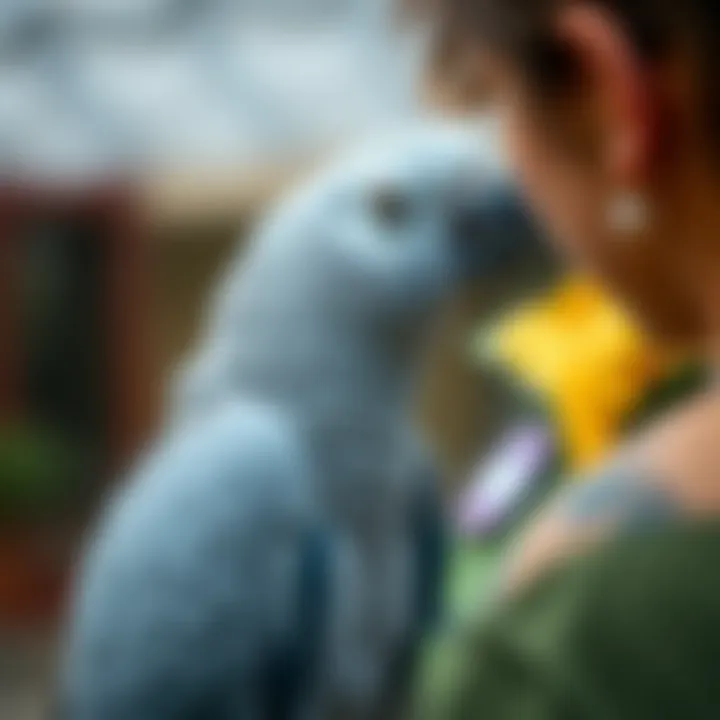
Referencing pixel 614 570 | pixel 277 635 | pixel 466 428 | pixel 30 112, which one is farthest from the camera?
pixel 30 112

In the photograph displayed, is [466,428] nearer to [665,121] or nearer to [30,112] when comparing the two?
[665,121]

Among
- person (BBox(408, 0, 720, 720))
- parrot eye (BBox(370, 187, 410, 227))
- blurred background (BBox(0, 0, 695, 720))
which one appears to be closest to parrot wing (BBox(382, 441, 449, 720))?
parrot eye (BBox(370, 187, 410, 227))

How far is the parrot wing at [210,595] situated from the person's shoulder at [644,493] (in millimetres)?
352

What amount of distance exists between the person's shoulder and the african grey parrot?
0.35m

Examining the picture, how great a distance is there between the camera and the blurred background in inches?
69.1

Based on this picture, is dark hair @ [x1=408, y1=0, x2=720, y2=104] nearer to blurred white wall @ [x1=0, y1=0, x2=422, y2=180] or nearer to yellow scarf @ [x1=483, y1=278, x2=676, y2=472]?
yellow scarf @ [x1=483, y1=278, x2=676, y2=472]

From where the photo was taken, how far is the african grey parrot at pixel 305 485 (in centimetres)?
69

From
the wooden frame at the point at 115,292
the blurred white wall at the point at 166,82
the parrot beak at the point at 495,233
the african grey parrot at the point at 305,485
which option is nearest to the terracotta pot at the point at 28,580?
the wooden frame at the point at 115,292

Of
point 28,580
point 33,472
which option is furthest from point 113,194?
point 28,580

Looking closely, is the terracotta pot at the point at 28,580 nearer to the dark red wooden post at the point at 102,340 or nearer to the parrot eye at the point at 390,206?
the dark red wooden post at the point at 102,340

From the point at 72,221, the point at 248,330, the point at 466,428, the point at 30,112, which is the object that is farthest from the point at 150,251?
the point at 248,330

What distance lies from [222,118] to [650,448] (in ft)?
4.92

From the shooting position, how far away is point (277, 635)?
694mm

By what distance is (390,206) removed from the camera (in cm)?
76
